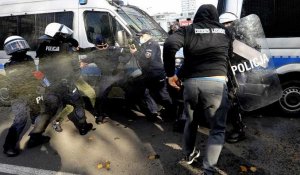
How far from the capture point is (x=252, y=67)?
429cm

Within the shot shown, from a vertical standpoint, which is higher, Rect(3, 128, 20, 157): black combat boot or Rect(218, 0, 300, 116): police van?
Rect(218, 0, 300, 116): police van

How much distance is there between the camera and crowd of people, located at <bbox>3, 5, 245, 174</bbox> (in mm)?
3473

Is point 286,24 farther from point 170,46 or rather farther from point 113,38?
point 113,38

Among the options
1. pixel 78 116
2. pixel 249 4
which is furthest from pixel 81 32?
pixel 249 4

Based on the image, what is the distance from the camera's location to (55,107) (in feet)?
16.9

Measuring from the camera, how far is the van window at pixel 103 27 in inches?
247

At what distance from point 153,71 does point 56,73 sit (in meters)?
1.59

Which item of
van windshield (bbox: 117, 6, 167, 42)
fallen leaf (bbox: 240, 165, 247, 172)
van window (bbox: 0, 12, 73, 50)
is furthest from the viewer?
van window (bbox: 0, 12, 73, 50)

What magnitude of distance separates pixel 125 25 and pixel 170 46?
2.98m

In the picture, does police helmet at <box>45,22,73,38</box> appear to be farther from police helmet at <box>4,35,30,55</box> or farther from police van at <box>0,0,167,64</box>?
police van at <box>0,0,167,64</box>

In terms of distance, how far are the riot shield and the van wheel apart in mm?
1171

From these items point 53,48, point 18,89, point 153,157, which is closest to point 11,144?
point 18,89

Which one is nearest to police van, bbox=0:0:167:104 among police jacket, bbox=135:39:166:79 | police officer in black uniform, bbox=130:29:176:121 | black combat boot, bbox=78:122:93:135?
police officer in black uniform, bbox=130:29:176:121

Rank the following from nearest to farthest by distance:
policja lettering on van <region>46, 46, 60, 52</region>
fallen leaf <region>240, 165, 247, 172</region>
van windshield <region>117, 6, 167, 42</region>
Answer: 1. fallen leaf <region>240, 165, 247, 172</region>
2. policja lettering on van <region>46, 46, 60, 52</region>
3. van windshield <region>117, 6, 167, 42</region>
